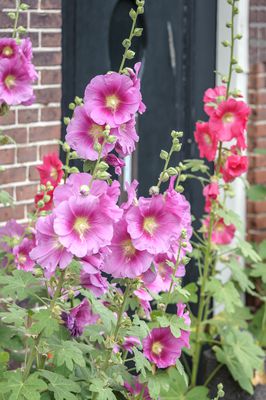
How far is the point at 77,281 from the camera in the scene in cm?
302

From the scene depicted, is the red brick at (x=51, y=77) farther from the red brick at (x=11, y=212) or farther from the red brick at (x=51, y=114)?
the red brick at (x=11, y=212)

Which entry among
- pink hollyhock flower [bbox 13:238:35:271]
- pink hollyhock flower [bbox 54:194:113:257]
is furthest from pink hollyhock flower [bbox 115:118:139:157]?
pink hollyhock flower [bbox 13:238:35:271]

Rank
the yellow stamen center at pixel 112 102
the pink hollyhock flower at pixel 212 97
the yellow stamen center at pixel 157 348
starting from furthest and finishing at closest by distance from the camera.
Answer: the pink hollyhock flower at pixel 212 97 < the yellow stamen center at pixel 157 348 < the yellow stamen center at pixel 112 102

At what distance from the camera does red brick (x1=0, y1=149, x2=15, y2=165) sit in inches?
182

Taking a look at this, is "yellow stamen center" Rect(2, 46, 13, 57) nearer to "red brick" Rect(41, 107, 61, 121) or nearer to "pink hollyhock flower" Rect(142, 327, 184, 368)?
"pink hollyhock flower" Rect(142, 327, 184, 368)

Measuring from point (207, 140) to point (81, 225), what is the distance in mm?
1838

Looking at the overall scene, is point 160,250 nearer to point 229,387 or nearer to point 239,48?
point 229,387

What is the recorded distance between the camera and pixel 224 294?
475 cm

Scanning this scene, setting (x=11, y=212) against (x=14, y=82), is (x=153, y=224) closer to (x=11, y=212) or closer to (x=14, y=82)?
(x=14, y=82)

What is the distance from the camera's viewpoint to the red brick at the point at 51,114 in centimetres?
479

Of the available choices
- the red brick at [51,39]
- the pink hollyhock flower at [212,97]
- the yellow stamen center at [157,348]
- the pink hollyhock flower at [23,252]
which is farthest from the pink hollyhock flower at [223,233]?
the yellow stamen center at [157,348]

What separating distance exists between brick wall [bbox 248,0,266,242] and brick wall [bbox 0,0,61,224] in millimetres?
1690

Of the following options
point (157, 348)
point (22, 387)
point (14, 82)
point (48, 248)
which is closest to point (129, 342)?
point (157, 348)

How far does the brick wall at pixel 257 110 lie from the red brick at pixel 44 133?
1.69 m
